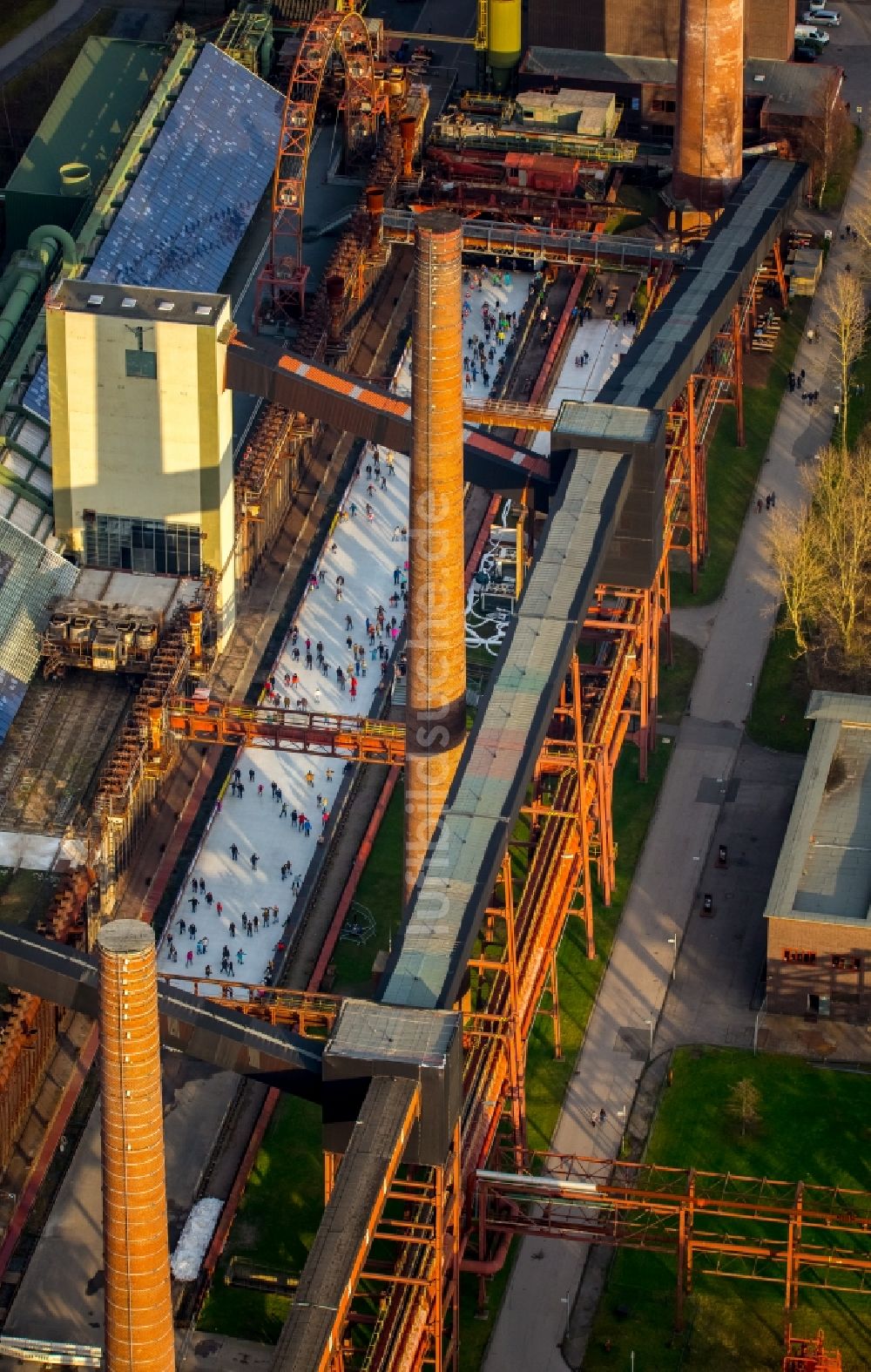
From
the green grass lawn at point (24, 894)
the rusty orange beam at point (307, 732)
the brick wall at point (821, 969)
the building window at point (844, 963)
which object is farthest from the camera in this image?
the rusty orange beam at point (307, 732)

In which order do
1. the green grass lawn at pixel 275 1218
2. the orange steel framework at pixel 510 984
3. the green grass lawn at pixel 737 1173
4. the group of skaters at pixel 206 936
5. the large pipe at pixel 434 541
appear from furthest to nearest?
the group of skaters at pixel 206 936 < the green grass lawn at pixel 275 1218 < the green grass lawn at pixel 737 1173 < the large pipe at pixel 434 541 < the orange steel framework at pixel 510 984

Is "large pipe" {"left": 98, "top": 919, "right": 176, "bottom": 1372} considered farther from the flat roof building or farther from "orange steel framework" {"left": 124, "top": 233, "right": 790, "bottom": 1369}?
the flat roof building

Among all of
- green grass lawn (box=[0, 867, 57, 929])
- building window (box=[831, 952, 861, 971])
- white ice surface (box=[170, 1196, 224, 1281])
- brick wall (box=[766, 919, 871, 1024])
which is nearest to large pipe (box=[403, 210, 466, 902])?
white ice surface (box=[170, 1196, 224, 1281])

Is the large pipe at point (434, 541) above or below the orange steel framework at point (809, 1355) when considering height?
above

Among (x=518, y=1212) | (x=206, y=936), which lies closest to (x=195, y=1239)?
(x=518, y=1212)

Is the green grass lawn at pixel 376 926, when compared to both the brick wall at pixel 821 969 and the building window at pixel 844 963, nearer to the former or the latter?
the brick wall at pixel 821 969

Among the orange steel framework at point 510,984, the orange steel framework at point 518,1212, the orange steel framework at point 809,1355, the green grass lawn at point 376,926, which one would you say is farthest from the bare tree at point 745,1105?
the green grass lawn at point 376,926

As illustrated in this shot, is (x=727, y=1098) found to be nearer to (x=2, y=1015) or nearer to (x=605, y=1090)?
(x=605, y=1090)

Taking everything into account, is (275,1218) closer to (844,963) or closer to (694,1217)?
(694,1217)
